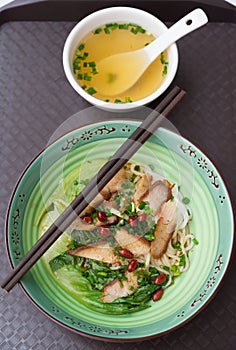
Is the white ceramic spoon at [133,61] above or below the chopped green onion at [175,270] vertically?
above

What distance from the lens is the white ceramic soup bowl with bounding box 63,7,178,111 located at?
217 centimetres

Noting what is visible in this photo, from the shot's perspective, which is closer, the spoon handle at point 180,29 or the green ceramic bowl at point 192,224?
the green ceramic bowl at point 192,224

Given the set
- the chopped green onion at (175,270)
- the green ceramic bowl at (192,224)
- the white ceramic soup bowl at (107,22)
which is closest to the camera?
the green ceramic bowl at (192,224)

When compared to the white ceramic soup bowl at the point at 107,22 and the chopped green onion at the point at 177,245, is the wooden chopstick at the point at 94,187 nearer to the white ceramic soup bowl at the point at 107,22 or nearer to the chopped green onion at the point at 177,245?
the white ceramic soup bowl at the point at 107,22

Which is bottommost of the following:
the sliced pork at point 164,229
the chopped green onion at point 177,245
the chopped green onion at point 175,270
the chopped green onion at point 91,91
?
the chopped green onion at point 175,270

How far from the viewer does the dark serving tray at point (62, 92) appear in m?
2.07

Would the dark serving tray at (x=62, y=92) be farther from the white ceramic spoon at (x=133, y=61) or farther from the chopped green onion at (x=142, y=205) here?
the chopped green onion at (x=142, y=205)

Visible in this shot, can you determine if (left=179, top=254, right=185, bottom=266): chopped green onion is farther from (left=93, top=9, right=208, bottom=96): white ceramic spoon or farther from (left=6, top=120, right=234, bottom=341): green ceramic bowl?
(left=93, top=9, right=208, bottom=96): white ceramic spoon

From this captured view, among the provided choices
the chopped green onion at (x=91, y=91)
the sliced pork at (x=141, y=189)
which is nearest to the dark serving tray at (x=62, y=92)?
the chopped green onion at (x=91, y=91)

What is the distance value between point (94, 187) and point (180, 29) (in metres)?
0.67

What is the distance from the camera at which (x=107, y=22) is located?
2275 mm

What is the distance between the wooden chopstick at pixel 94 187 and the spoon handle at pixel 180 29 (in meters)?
0.23

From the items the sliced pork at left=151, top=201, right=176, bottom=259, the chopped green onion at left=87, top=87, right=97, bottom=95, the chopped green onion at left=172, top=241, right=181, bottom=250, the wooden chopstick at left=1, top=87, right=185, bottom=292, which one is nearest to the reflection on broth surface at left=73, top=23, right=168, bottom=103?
the chopped green onion at left=87, top=87, right=97, bottom=95

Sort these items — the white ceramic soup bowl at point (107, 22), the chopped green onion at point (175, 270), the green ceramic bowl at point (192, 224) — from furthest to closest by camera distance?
the white ceramic soup bowl at point (107, 22)
the chopped green onion at point (175, 270)
the green ceramic bowl at point (192, 224)
